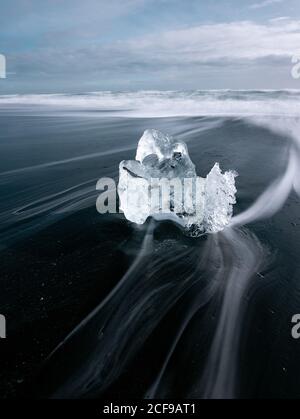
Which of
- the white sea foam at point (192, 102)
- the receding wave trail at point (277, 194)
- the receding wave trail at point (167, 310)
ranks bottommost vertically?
the receding wave trail at point (167, 310)

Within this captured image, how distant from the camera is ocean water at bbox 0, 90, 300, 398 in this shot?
2869mm

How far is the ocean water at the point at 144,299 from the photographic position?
9.41 feet

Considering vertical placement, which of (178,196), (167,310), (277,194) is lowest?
(167,310)

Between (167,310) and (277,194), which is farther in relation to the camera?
(277,194)

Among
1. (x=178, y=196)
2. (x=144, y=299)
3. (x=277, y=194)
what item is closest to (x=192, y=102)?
(x=277, y=194)

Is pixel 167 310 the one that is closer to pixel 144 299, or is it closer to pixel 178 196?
pixel 144 299

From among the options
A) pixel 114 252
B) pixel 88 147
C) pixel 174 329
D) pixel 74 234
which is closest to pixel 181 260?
pixel 114 252

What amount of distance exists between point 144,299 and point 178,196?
2089 mm

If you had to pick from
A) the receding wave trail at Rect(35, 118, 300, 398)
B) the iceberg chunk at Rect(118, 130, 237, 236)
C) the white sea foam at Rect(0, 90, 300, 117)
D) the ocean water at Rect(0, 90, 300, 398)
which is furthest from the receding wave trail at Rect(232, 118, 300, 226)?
the white sea foam at Rect(0, 90, 300, 117)

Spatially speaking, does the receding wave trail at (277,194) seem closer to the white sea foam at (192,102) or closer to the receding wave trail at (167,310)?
the receding wave trail at (167,310)

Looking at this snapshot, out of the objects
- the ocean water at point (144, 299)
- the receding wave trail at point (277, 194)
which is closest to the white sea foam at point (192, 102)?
the receding wave trail at point (277, 194)

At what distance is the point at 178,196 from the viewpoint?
5.48 m

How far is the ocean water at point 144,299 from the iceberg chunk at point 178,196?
0.22 meters

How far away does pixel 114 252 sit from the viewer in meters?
4.66
